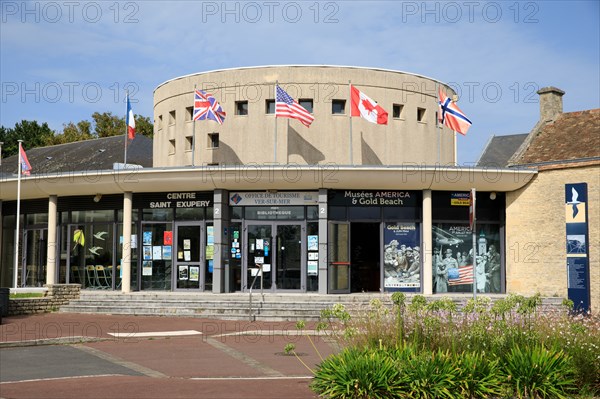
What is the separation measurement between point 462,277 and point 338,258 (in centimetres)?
480

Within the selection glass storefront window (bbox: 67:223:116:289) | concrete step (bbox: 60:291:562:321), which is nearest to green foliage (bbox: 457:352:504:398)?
concrete step (bbox: 60:291:562:321)

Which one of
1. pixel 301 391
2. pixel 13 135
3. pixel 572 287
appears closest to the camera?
pixel 301 391

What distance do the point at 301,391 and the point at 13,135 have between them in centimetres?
6305

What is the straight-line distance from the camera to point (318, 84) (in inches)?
1182

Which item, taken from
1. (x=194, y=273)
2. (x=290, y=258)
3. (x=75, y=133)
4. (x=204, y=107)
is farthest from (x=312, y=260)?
(x=75, y=133)

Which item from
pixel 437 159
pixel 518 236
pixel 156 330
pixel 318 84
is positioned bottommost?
pixel 156 330

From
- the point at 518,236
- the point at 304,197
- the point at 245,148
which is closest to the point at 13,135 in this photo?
the point at 245,148

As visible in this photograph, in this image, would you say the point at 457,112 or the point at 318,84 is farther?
the point at 318,84

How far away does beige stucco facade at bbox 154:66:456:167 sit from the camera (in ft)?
98.2

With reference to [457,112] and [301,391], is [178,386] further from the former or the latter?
[457,112]

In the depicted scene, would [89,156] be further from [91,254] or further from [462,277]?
[462,277]

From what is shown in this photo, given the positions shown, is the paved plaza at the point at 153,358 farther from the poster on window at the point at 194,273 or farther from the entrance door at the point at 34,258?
the entrance door at the point at 34,258

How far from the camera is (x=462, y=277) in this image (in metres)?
27.2

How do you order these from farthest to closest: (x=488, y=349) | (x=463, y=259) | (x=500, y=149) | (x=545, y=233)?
(x=500, y=149) → (x=463, y=259) → (x=545, y=233) → (x=488, y=349)
